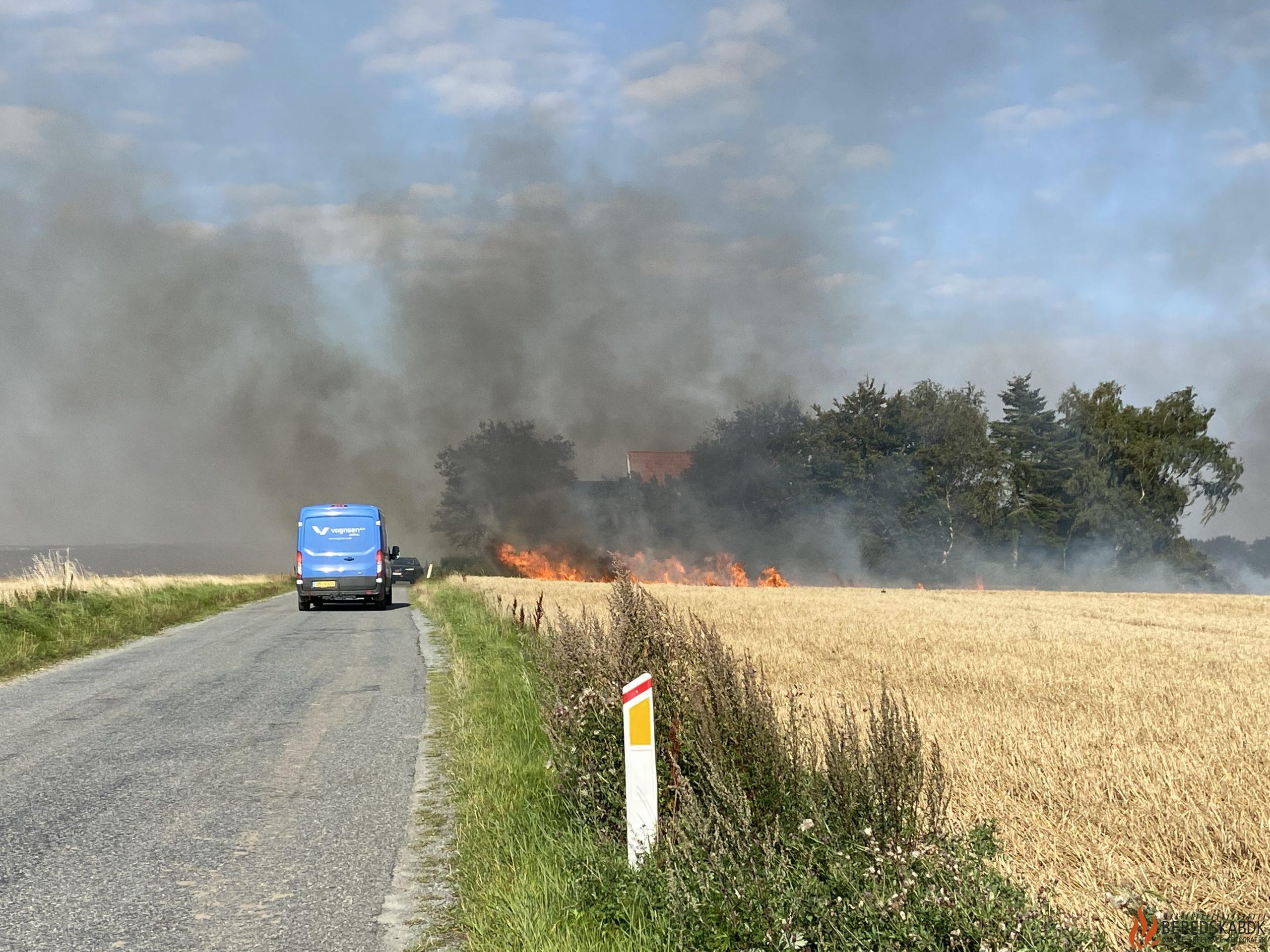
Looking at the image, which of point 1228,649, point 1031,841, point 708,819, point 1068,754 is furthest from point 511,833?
point 1228,649

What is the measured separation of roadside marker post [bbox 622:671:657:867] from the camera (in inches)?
187

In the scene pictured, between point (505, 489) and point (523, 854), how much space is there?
68.7 meters

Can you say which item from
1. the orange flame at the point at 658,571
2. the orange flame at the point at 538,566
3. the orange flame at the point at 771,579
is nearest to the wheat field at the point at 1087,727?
the orange flame at the point at 771,579

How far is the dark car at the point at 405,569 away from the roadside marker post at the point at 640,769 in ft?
144

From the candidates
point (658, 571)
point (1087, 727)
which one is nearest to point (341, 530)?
point (1087, 727)

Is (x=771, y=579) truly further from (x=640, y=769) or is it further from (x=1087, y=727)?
(x=640, y=769)

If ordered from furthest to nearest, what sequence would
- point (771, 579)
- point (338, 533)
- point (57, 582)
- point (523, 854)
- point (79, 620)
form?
point (771, 579) → point (338, 533) → point (57, 582) → point (79, 620) → point (523, 854)

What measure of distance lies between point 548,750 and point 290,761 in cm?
218

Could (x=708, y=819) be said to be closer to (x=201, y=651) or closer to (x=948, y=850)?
(x=948, y=850)

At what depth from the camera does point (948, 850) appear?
13.1 ft

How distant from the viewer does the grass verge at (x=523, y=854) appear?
415 cm

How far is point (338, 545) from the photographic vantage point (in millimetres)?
26312

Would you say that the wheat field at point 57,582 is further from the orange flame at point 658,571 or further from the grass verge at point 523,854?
the orange flame at point 658,571

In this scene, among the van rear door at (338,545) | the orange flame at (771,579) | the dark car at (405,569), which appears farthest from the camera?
the orange flame at (771,579)
